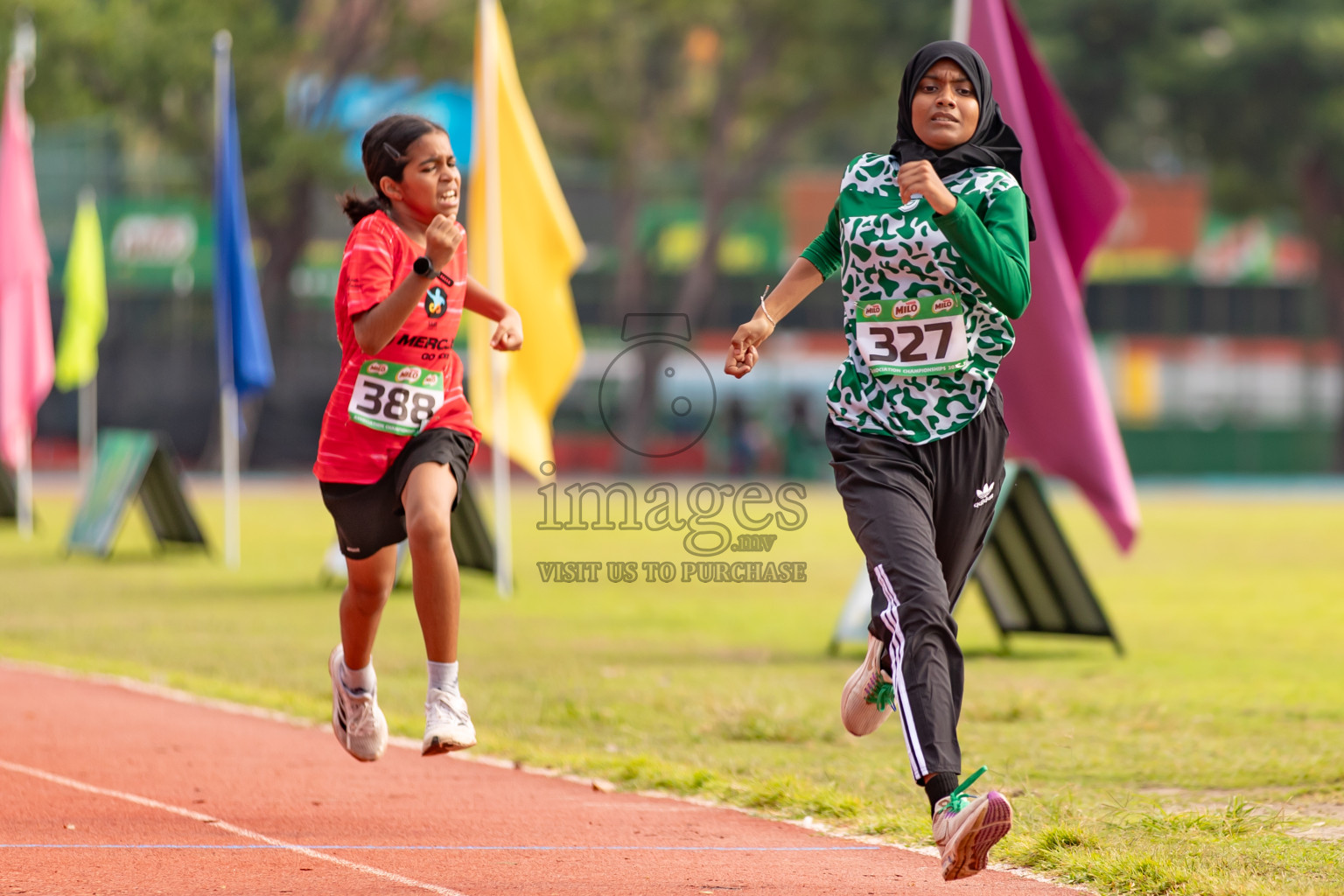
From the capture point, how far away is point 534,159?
46.1ft

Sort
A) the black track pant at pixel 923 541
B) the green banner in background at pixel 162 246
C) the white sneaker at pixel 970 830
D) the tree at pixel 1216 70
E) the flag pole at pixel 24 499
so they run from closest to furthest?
1. the white sneaker at pixel 970 830
2. the black track pant at pixel 923 541
3. the flag pole at pixel 24 499
4. the tree at pixel 1216 70
5. the green banner in background at pixel 162 246

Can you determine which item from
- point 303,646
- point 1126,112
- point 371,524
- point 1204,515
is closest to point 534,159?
point 303,646

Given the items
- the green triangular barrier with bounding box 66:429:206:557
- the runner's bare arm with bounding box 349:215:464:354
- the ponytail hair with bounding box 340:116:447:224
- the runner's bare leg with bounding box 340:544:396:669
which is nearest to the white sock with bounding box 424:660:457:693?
the runner's bare leg with bounding box 340:544:396:669

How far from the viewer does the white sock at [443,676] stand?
5762 mm

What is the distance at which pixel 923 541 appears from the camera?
15.9 feet

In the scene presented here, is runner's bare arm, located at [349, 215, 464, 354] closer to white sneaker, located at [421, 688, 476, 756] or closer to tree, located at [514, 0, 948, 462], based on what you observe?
white sneaker, located at [421, 688, 476, 756]

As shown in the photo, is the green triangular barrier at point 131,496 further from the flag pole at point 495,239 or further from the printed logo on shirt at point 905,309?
the printed logo on shirt at point 905,309

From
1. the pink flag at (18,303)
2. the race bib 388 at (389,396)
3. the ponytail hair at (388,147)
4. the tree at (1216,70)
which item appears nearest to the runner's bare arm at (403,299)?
the race bib 388 at (389,396)

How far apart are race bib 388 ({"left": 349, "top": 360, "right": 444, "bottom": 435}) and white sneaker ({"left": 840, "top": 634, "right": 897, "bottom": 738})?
1.56 metres

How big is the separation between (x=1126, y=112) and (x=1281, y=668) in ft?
101

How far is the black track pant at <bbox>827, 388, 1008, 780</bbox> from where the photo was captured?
4.65 m

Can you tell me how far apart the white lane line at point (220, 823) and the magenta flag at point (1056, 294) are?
18.0 feet

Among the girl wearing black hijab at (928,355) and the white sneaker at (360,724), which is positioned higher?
the girl wearing black hijab at (928,355)

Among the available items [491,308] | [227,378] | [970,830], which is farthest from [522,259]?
[970,830]
